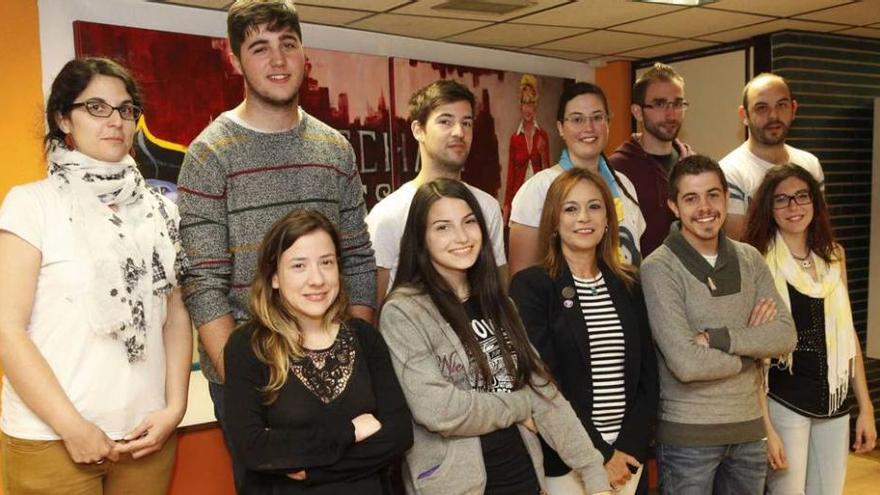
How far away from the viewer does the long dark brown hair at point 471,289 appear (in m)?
1.96

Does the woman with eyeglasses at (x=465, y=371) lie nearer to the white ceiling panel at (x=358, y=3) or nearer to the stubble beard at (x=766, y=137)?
the stubble beard at (x=766, y=137)

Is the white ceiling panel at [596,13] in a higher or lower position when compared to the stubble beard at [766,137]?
higher

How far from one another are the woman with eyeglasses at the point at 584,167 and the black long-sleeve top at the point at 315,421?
946mm

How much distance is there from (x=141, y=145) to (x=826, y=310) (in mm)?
2846

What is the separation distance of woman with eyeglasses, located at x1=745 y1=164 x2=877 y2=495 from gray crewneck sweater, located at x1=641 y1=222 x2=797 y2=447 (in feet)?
0.80

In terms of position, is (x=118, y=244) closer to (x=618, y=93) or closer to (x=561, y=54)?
(x=561, y=54)

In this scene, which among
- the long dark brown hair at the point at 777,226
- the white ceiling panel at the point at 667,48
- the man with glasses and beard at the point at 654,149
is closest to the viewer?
the long dark brown hair at the point at 777,226

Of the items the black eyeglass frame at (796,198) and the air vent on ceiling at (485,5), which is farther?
the air vent on ceiling at (485,5)

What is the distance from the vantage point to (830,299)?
8.68 ft

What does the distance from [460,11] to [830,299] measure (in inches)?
92.8

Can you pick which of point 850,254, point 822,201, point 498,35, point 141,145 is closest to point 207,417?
point 141,145

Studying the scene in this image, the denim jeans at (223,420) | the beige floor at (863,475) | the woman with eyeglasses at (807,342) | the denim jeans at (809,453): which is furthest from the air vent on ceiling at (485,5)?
the beige floor at (863,475)

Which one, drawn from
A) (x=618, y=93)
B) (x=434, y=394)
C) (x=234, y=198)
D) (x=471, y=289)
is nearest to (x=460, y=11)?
(x=618, y=93)

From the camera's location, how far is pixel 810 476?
2625 mm
